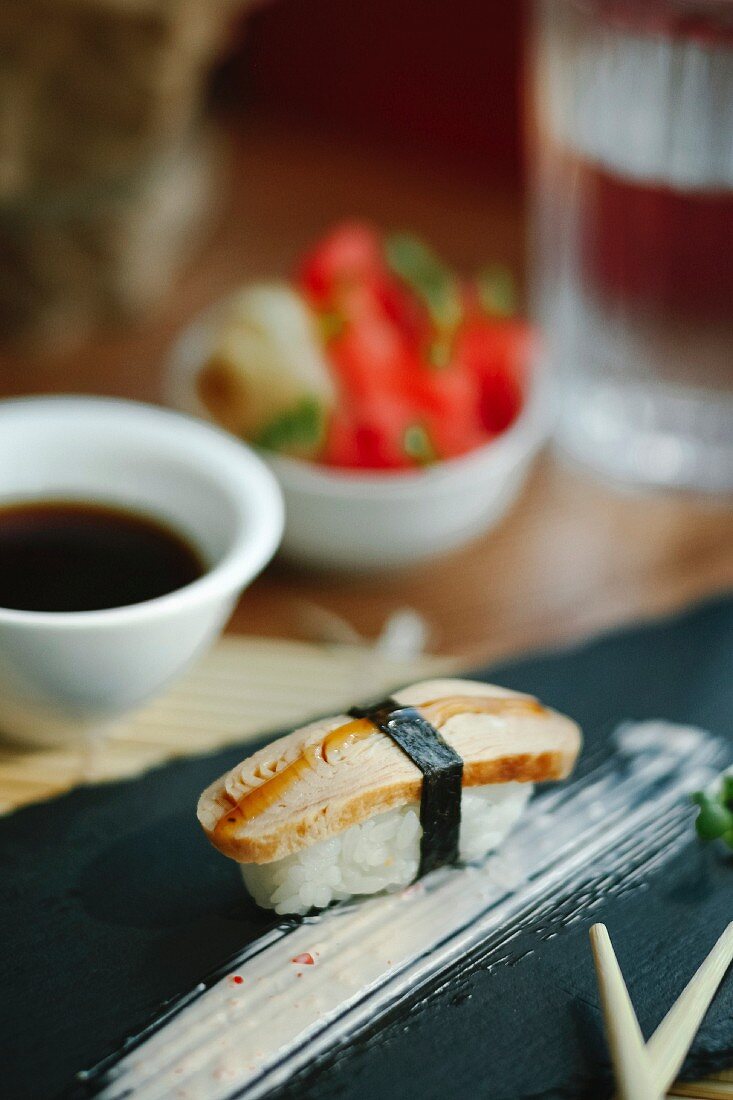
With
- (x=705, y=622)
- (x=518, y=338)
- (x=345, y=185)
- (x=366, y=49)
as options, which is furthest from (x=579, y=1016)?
(x=366, y=49)

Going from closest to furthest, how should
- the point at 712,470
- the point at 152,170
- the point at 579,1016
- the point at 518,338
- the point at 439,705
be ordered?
the point at 579,1016
the point at 439,705
the point at 518,338
the point at 712,470
the point at 152,170

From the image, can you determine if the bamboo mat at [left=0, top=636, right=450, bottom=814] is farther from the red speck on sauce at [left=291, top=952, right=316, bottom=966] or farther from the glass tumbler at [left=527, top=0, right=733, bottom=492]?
the glass tumbler at [left=527, top=0, right=733, bottom=492]

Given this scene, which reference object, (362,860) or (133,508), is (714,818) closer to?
(362,860)

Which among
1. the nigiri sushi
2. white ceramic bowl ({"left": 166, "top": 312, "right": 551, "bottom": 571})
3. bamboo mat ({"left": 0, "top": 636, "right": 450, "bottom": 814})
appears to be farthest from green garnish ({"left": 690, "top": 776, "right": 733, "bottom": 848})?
white ceramic bowl ({"left": 166, "top": 312, "right": 551, "bottom": 571})

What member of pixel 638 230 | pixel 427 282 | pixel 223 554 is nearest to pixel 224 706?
pixel 223 554

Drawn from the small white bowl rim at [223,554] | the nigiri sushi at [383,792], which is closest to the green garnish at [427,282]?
the small white bowl rim at [223,554]

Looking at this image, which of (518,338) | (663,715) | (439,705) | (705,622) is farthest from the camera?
(518,338)

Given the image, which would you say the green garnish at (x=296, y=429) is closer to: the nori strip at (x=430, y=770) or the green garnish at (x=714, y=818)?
the nori strip at (x=430, y=770)

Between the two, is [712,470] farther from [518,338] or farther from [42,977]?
[42,977]
